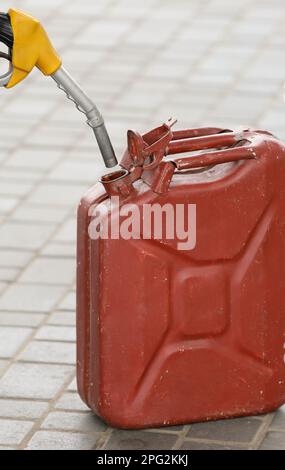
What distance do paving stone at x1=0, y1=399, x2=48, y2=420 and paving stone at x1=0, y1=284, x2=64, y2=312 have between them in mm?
732

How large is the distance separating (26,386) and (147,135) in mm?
959

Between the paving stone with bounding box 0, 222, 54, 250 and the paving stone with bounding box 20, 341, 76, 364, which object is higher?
the paving stone with bounding box 20, 341, 76, 364

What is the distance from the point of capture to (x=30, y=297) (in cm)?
497

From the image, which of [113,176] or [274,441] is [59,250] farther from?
[274,441]

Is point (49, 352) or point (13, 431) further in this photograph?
point (49, 352)

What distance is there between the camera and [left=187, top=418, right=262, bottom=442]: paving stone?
12.9 ft

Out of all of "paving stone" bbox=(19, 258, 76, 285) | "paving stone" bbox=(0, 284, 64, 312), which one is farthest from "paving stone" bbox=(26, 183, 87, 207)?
"paving stone" bbox=(0, 284, 64, 312)

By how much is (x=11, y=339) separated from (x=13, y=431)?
2.26 ft

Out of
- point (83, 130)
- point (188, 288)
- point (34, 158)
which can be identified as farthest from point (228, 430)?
point (83, 130)

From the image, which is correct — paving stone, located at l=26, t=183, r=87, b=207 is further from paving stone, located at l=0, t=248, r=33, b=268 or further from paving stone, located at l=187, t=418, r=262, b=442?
paving stone, located at l=187, t=418, r=262, b=442

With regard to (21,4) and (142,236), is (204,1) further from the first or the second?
(142,236)

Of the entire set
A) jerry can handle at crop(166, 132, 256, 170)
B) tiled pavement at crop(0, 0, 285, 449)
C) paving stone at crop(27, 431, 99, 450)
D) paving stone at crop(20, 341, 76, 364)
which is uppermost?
jerry can handle at crop(166, 132, 256, 170)

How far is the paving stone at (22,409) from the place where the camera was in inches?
161

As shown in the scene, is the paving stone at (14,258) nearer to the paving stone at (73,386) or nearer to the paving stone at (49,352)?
the paving stone at (49,352)
